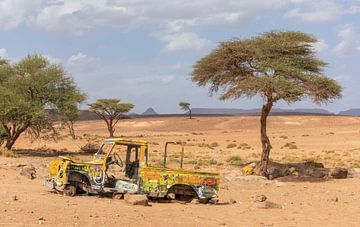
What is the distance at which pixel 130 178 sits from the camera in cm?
1546

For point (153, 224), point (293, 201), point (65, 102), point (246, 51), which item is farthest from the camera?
point (65, 102)

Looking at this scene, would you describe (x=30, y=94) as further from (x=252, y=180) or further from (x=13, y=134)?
(x=252, y=180)

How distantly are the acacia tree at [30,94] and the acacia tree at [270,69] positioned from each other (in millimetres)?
11495

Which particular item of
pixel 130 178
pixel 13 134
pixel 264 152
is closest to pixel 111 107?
pixel 13 134

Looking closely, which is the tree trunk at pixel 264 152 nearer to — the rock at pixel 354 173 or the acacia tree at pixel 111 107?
the rock at pixel 354 173

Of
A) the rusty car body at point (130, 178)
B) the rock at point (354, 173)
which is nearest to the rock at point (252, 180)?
the rock at point (354, 173)

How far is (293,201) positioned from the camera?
17.4m

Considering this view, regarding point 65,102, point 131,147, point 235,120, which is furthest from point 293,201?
point 235,120

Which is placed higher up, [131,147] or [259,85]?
[259,85]

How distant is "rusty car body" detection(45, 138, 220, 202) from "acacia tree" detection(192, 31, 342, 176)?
8.77 m

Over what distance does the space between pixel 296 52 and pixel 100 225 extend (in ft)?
55.8

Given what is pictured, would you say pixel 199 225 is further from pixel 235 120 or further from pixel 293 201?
pixel 235 120

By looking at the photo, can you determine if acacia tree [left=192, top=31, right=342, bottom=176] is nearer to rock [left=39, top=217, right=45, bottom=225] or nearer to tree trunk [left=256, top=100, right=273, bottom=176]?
tree trunk [left=256, top=100, right=273, bottom=176]

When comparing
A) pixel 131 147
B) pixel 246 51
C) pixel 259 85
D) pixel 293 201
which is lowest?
pixel 293 201
